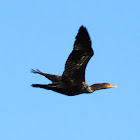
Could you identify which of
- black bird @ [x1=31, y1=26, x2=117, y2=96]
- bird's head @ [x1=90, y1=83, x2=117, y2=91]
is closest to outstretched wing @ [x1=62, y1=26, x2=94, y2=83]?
black bird @ [x1=31, y1=26, x2=117, y2=96]

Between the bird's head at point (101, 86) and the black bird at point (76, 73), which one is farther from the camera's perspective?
the bird's head at point (101, 86)

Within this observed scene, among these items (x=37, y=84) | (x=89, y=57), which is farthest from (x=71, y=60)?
(x=37, y=84)

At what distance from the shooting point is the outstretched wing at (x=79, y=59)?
1427cm

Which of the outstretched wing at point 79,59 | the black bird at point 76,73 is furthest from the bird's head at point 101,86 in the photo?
the outstretched wing at point 79,59

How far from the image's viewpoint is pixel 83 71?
15.4m

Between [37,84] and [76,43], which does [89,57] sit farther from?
[37,84]

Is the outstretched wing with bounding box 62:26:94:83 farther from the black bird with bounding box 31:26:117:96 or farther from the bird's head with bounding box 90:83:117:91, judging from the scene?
the bird's head with bounding box 90:83:117:91

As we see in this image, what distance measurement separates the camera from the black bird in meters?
14.4

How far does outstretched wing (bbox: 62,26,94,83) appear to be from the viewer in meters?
14.3

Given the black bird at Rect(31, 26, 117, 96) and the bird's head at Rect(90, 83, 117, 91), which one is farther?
the bird's head at Rect(90, 83, 117, 91)

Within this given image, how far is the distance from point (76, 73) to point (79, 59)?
2.25 feet

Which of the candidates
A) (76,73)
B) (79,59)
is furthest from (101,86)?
(79,59)

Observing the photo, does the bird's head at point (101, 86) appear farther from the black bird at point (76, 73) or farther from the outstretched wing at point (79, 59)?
the outstretched wing at point (79, 59)

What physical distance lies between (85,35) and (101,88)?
120 inches
